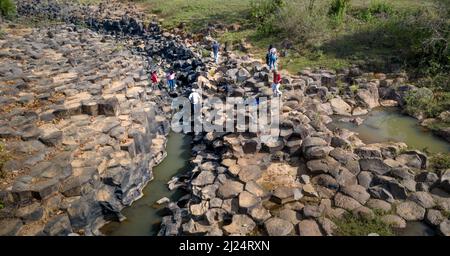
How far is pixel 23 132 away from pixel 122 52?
1056 centimetres

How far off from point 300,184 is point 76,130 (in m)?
6.57

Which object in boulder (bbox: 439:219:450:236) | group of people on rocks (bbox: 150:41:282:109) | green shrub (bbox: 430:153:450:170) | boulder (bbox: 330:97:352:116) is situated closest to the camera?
boulder (bbox: 439:219:450:236)

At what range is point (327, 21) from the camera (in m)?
20.8

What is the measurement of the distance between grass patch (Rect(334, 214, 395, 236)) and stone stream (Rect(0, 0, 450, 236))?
13 centimetres

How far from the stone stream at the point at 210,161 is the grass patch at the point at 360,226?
133 millimetres

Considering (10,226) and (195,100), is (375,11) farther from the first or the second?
(10,226)

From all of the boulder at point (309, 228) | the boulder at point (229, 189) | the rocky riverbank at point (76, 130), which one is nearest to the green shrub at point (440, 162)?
the boulder at point (309, 228)

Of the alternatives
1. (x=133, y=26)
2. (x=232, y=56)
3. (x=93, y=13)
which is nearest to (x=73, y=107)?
(x=232, y=56)

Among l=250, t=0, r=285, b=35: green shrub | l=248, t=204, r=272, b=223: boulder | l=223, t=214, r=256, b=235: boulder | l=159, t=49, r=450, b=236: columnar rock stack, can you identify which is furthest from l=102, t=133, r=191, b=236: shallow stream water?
l=250, t=0, r=285, b=35: green shrub

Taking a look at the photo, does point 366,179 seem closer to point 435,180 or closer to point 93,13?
point 435,180

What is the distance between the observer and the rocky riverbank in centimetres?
873

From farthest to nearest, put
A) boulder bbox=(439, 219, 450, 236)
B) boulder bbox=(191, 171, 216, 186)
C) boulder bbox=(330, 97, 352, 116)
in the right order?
1. boulder bbox=(330, 97, 352, 116)
2. boulder bbox=(191, 171, 216, 186)
3. boulder bbox=(439, 219, 450, 236)

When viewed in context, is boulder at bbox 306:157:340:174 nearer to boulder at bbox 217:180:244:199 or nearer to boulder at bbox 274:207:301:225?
boulder at bbox 274:207:301:225

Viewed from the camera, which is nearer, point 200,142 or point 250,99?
point 200,142
